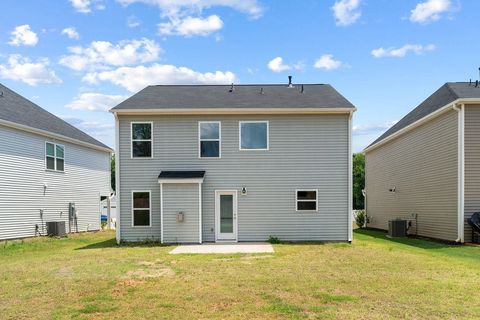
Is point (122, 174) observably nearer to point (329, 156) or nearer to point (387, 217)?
point (329, 156)

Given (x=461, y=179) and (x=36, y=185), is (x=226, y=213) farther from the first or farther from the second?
(x=36, y=185)

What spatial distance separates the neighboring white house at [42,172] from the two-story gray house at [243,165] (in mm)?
4862

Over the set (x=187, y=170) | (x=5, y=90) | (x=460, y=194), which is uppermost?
(x=5, y=90)

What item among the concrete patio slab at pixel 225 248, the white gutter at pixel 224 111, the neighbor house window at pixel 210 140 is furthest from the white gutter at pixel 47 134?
the concrete patio slab at pixel 225 248

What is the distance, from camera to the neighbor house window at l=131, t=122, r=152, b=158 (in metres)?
14.9

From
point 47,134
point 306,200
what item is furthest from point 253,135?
point 47,134

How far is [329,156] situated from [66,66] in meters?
13.2

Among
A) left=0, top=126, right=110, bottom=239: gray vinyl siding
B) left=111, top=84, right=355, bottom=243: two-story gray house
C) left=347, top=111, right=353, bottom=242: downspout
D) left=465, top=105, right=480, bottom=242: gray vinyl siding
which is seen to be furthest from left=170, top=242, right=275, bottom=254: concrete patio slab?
left=0, top=126, right=110, bottom=239: gray vinyl siding

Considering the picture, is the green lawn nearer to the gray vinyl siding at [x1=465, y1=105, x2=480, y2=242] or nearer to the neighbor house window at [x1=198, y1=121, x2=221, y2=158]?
the gray vinyl siding at [x1=465, y1=105, x2=480, y2=242]

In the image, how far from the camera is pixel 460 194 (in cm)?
1383

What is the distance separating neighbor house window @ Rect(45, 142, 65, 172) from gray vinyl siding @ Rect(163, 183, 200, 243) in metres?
7.69

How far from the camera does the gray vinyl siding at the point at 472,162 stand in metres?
13.8

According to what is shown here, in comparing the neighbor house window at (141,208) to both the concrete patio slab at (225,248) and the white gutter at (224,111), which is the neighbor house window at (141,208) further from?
the white gutter at (224,111)

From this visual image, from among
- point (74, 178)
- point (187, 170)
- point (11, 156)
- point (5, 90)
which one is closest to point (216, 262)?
point (187, 170)
